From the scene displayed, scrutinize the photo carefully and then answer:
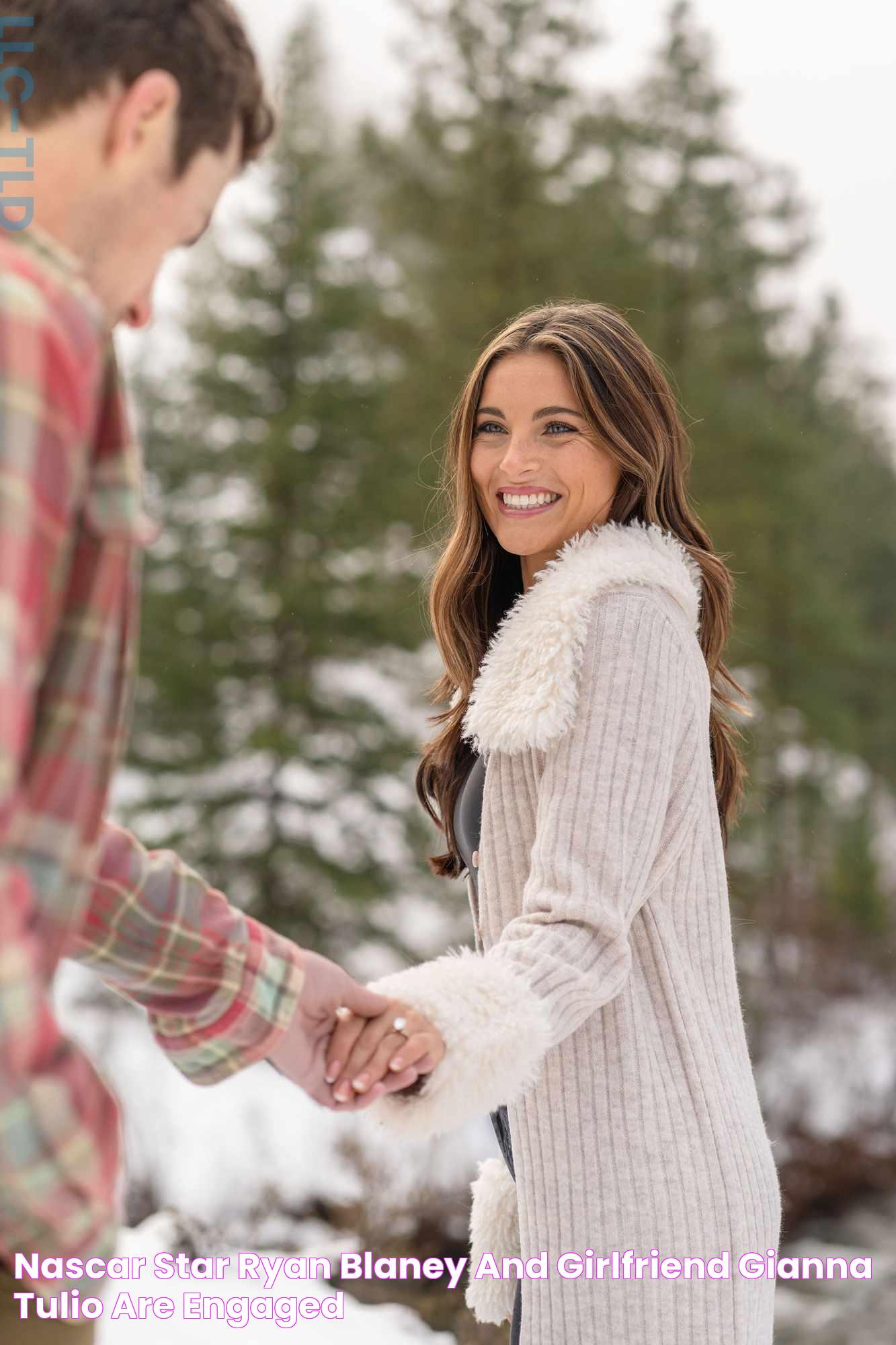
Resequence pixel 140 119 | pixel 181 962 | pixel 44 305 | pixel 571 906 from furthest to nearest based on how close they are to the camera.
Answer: pixel 571 906 → pixel 181 962 → pixel 140 119 → pixel 44 305

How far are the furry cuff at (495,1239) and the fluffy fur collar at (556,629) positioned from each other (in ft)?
2.26

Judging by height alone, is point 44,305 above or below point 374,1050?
above

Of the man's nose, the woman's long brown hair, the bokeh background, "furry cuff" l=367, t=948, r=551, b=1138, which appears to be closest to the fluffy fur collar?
the woman's long brown hair

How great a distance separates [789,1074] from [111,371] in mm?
7838

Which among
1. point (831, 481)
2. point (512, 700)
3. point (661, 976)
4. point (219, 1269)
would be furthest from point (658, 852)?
point (831, 481)

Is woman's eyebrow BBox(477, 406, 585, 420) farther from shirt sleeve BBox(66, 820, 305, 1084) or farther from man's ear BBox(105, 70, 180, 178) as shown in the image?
man's ear BBox(105, 70, 180, 178)

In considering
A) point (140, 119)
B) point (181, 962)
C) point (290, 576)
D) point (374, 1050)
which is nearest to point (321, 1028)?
point (374, 1050)

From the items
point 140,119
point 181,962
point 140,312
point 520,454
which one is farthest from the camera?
point 520,454

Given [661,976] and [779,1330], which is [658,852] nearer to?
[661,976]

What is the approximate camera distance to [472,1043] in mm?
1308

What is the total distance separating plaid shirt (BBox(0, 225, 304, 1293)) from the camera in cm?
70

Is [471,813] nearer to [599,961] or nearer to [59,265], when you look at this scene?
[599,961]

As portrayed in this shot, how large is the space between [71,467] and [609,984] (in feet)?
2.85

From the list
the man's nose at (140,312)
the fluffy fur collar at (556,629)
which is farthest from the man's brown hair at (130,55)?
the fluffy fur collar at (556,629)
